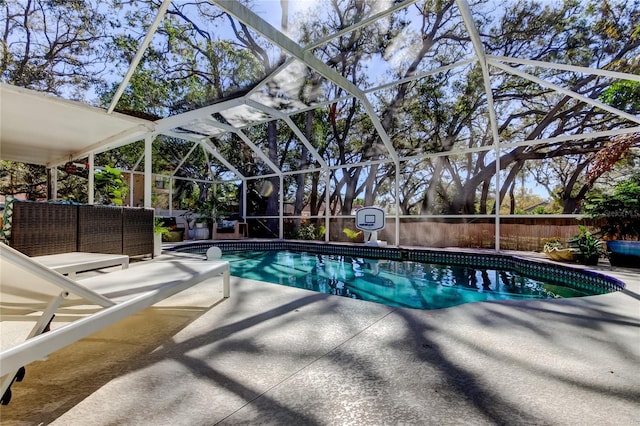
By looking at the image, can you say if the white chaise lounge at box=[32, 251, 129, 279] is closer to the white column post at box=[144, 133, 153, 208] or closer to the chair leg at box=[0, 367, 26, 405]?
the chair leg at box=[0, 367, 26, 405]

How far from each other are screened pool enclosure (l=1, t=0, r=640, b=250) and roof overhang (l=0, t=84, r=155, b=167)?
4 cm

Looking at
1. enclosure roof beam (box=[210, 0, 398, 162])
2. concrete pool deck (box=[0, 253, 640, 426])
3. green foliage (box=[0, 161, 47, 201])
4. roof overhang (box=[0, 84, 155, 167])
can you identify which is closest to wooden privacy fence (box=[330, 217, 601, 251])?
enclosure roof beam (box=[210, 0, 398, 162])

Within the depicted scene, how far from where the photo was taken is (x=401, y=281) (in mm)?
5391

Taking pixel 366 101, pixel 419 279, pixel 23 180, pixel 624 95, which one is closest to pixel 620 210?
pixel 419 279

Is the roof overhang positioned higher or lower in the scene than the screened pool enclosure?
lower

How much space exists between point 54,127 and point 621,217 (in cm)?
1005

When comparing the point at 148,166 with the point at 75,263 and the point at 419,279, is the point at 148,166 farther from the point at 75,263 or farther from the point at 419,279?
the point at 419,279

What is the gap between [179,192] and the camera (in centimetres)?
1481

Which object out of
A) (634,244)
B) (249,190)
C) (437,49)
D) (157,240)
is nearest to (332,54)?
(437,49)

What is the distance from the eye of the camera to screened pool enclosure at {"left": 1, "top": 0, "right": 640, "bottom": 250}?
618 centimetres

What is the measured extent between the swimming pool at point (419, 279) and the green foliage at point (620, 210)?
1640mm

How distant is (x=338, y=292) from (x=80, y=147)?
18.8 feet

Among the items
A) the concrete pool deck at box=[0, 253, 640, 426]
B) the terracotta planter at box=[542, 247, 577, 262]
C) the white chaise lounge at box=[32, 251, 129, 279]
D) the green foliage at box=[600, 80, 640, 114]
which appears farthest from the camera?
the green foliage at box=[600, 80, 640, 114]

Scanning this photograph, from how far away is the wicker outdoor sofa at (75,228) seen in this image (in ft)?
9.48
